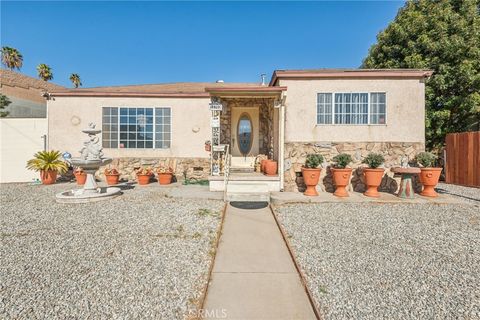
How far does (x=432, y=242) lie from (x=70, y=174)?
1238cm

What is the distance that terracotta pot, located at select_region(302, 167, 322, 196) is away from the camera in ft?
22.8

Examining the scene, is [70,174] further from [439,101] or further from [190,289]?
[439,101]

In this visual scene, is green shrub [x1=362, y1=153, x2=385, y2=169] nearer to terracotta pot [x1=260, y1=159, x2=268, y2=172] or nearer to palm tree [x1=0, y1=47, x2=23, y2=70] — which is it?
terracotta pot [x1=260, y1=159, x2=268, y2=172]

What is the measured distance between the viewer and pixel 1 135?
9844mm

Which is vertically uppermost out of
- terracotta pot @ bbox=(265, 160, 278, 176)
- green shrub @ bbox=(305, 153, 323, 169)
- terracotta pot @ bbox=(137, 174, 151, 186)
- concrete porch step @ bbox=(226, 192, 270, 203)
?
green shrub @ bbox=(305, 153, 323, 169)

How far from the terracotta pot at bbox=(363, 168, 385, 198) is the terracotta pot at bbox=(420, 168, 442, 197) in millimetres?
1214

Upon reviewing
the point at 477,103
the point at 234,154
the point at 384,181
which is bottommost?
the point at 384,181

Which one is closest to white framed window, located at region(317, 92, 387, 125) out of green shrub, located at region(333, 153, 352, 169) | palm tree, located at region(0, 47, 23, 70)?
green shrub, located at region(333, 153, 352, 169)

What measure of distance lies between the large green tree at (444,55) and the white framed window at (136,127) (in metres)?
11.0

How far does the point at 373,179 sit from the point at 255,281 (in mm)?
5743

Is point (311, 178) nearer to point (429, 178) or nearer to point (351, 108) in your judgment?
point (351, 108)

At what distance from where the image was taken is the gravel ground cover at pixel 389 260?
7.72 feet

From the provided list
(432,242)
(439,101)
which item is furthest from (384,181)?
(439,101)

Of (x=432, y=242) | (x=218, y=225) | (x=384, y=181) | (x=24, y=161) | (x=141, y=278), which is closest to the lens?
(x=141, y=278)
